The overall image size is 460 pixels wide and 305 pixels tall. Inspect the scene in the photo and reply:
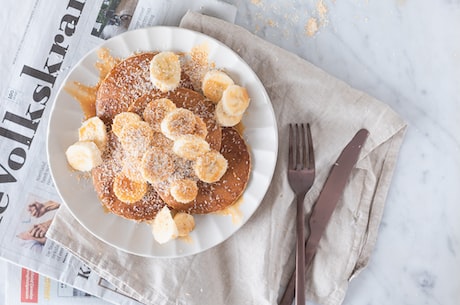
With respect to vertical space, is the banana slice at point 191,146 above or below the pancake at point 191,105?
below

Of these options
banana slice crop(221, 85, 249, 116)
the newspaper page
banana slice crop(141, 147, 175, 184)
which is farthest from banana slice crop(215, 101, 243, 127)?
the newspaper page

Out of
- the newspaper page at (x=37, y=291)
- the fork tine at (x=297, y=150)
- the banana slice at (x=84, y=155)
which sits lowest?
the newspaper page at (x=37, y=291)

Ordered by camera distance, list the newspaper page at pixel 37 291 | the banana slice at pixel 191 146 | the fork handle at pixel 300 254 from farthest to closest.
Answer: the newspaper page at pixel 37 291 < the fork handle at pixel 300 254 < the banana slice at pixel 191 146

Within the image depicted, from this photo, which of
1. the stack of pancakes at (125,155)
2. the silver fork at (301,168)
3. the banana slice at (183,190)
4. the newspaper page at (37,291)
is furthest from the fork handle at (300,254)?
the newspaper page at (37,291)

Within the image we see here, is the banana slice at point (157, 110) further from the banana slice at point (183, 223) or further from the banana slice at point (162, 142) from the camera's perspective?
the banana slice at point (183, 223)

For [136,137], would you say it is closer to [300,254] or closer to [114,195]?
[114,195]

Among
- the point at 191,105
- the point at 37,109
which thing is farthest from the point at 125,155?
the point at 37,109
